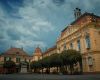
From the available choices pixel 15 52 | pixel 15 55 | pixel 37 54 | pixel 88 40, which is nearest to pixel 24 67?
pixel 15 55

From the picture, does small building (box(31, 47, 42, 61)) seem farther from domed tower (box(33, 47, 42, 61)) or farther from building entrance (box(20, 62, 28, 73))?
building entrance (box(20, 62, 28, 73))

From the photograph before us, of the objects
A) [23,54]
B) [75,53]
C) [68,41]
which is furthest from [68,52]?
[23,54]

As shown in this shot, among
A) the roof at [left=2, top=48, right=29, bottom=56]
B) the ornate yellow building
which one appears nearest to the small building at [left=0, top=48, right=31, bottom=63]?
the roof at [left=2, top=48, right=29, bottom=56]

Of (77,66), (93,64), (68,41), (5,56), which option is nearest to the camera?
(93,64)

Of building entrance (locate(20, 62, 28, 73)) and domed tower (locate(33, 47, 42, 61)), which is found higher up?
domed tower (locate(33, 47, 42, 61))

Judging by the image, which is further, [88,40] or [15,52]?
[15,52]

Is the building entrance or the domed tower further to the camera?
the domed tower

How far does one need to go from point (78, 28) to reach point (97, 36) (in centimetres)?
677

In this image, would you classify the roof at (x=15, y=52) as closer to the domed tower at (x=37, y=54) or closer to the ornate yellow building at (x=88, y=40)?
the domed tower at (x=37, y=54)

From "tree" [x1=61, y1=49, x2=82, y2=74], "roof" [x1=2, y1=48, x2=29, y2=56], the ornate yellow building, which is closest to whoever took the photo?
the ornate yellow building

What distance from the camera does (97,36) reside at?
43781 millimetres

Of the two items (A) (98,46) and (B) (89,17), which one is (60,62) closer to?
(A) (98,46)

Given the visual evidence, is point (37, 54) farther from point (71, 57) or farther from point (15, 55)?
point (71, 57)

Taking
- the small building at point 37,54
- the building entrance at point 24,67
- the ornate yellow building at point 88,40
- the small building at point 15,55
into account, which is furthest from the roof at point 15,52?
the ornate yellow building at point 88,40
